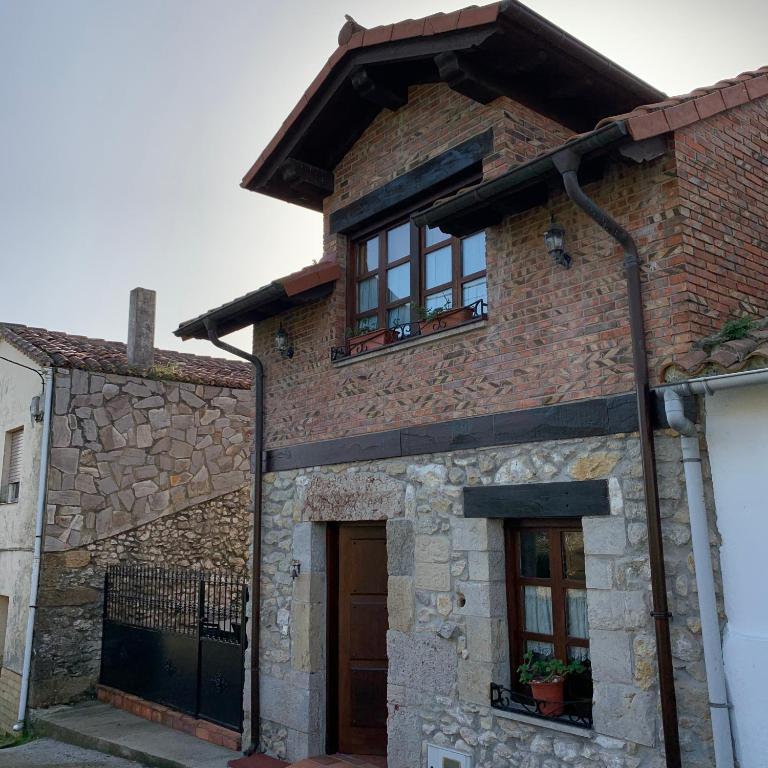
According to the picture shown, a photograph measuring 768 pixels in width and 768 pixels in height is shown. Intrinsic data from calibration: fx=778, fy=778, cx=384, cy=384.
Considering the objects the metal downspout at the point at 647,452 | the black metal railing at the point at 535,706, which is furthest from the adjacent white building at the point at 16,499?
the metal downspout at the point at 647,452

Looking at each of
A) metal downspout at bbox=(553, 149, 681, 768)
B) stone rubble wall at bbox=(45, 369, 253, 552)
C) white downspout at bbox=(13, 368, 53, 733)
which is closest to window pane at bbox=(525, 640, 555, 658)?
metal downspout at bbox=(553, 149, 681, 768)

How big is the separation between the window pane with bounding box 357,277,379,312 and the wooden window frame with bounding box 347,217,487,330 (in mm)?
33

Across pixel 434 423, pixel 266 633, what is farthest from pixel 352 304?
pixel 266 633

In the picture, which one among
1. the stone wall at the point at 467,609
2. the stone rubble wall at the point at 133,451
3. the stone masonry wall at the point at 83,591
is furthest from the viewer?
the stone rubble wall at the point at 133,451

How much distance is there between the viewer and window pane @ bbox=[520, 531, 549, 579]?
18.6 feet

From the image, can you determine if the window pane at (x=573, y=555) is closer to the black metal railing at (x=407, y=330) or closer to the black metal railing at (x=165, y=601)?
the black metal railing at (x=407, y=330)

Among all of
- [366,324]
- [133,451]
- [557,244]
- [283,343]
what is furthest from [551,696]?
[133,451]

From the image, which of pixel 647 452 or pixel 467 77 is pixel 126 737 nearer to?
pixel 647 452

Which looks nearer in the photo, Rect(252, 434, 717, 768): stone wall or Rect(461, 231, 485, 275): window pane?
Rect(252, 434, 717, 768): stone wall

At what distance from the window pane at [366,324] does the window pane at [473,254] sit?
1.23 metres

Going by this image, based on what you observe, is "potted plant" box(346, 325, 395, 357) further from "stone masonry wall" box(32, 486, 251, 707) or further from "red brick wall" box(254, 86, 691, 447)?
"stone masonry wall" box(32, 486, 251, 707)

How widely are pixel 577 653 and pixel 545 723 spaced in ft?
1.72

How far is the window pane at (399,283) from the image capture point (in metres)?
7.23

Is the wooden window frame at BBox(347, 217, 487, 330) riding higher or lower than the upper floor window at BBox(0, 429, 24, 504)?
higher
